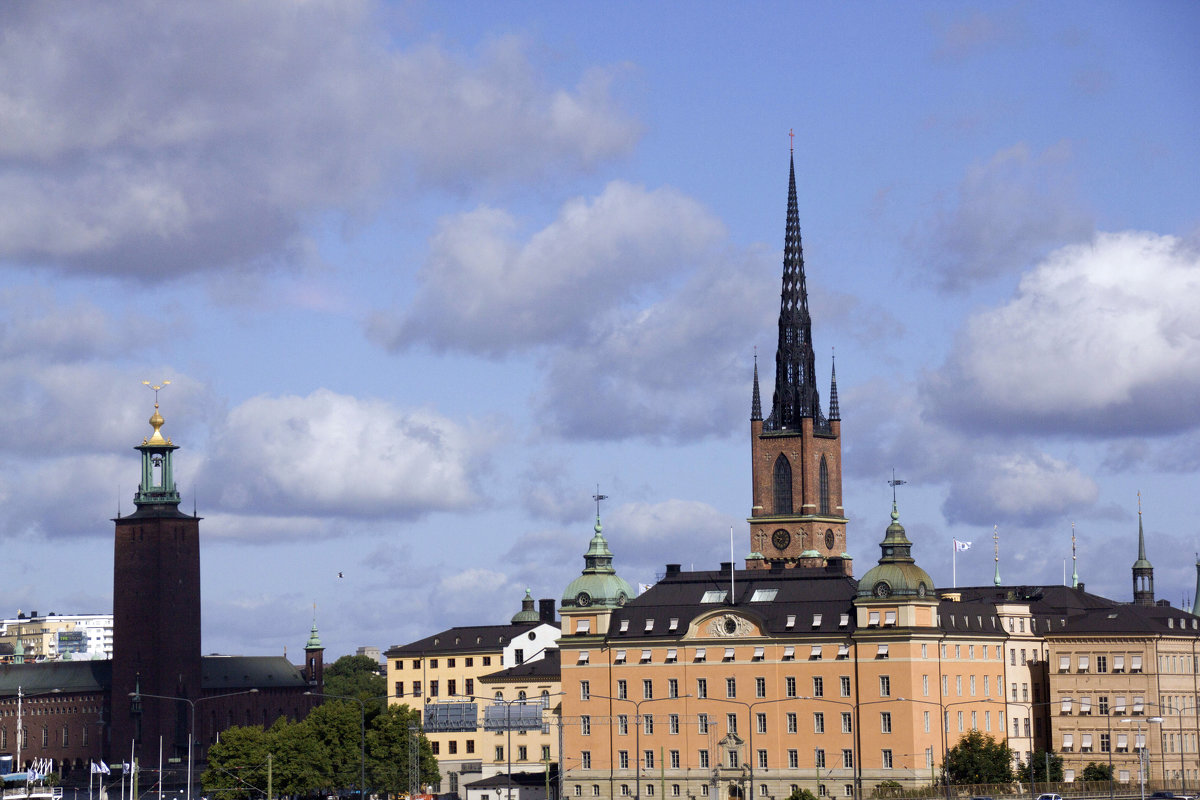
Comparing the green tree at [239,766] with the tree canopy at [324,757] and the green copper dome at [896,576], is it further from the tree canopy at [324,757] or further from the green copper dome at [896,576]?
the green copper dome at [896,576]

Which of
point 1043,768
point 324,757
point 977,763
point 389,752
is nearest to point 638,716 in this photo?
point 389,752

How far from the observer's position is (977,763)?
573 ft

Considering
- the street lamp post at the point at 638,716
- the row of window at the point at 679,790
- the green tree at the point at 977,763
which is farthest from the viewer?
the street lamp post at the point at 638,716

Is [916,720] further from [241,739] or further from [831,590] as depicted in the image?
[241,739]

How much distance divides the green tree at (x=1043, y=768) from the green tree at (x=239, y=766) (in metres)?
63.0

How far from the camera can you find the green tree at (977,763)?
174250mm

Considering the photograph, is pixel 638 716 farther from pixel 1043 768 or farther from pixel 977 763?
pixel 1043 768

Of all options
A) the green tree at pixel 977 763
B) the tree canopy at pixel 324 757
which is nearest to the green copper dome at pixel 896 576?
the green tree at pixel 977 763

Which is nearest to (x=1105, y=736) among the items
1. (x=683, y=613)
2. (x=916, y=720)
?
(x=916, y=720)

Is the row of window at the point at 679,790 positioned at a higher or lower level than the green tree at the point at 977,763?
lower

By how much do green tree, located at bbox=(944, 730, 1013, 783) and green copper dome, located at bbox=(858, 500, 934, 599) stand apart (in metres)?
12.2

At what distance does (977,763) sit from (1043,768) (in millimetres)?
17930

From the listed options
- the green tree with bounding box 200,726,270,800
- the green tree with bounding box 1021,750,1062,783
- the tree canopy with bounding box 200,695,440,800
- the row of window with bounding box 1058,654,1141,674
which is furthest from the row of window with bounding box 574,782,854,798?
the row of window with bounding box 1058,654,1141,674

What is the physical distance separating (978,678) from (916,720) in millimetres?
13292
